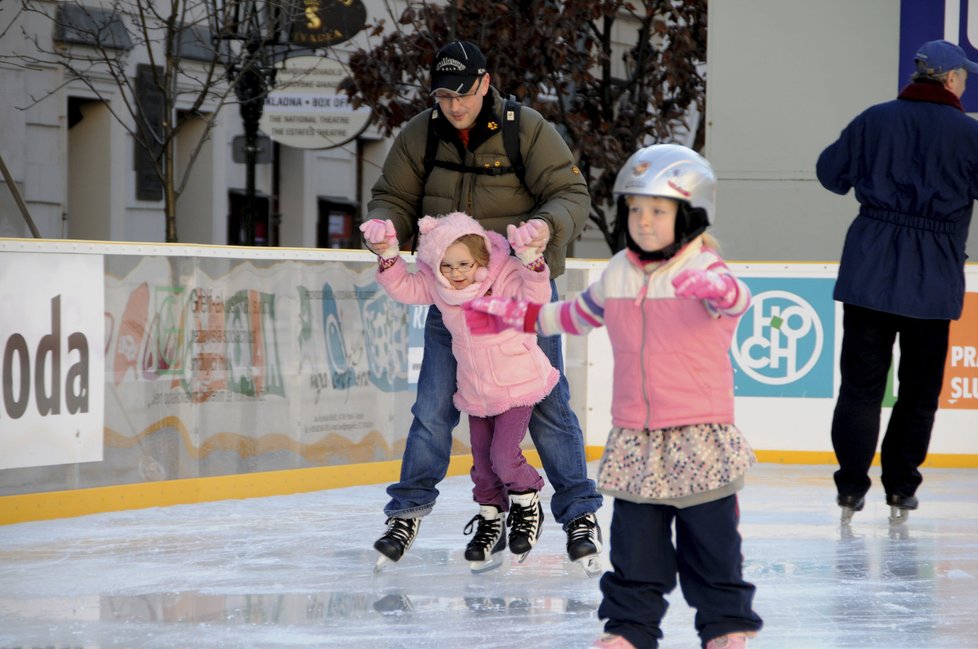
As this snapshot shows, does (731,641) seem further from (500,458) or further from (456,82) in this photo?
(456,82)

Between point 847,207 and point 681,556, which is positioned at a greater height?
point 847,207

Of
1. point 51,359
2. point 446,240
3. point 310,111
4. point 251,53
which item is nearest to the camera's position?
point 446,240

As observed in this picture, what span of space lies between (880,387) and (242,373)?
2721mm

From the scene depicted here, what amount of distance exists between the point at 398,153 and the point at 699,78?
8.10m

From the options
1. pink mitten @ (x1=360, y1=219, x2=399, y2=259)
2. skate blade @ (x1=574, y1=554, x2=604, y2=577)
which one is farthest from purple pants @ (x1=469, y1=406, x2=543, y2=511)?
pink mitten @ (x1=360, y1=219, x2=399, y2=259)

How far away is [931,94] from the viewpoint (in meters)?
5.32

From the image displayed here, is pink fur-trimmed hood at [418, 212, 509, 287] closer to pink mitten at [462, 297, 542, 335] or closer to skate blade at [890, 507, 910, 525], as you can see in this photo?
pink mitten at [462, 297, 542, 335]

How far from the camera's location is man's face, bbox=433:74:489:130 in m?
4.43

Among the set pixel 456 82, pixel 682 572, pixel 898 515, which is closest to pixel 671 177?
pixel 682 572

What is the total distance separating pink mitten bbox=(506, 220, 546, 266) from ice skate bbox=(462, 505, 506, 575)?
97cm

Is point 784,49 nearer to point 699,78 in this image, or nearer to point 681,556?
point 699,78

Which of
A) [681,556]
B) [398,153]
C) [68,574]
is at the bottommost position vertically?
[68,574]

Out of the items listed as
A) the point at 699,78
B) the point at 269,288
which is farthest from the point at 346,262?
the point at 699,78

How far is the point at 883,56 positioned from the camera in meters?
9.09
